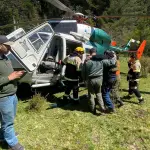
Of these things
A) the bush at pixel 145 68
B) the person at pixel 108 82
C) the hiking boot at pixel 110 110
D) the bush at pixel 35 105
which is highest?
the person at pixel 108 82

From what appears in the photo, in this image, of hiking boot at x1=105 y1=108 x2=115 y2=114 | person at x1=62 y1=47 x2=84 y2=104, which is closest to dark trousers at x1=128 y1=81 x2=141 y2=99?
hiking boot at x1=105 y1=108 x2=115 y2=114

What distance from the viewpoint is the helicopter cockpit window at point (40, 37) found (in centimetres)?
766

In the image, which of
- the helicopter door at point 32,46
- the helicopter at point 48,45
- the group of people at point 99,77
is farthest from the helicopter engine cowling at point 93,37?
the group of people at point 99,77

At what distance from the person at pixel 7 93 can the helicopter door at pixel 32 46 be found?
7.56 feet

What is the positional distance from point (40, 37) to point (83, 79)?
2016mm

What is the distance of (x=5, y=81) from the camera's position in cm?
415

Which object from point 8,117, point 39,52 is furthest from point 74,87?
point 8,117

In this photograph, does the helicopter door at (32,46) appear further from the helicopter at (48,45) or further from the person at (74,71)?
the person at (74,71)

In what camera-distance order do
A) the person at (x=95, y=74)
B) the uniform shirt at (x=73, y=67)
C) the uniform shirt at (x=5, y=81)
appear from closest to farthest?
1. the uniform shirt at (x=5, y=81)
2. the person at (x=95, y=74)
3. the uniform shirt at (x=73, y=67)

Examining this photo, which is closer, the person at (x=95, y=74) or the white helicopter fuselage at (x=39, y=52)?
the person at (x=95, y=74)

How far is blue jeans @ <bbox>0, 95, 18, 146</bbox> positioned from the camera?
432 centimetres

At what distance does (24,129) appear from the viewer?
5.73 m

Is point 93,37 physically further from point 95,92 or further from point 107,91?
point 95,92

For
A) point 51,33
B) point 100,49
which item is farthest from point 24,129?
point 100,49
